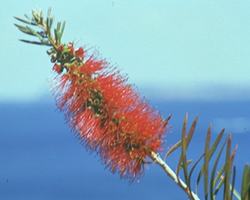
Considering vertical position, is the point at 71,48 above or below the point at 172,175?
above

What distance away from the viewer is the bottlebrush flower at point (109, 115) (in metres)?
0.79

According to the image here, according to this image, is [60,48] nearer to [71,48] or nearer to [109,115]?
[71,48]

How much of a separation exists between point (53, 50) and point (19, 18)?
69 millimetres

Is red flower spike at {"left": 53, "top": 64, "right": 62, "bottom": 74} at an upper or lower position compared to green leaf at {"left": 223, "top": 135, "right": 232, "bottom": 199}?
upper

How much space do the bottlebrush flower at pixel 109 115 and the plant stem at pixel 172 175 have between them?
0.08 ft

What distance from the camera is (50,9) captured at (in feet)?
2.59

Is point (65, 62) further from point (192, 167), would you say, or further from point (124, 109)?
point (192, 167)

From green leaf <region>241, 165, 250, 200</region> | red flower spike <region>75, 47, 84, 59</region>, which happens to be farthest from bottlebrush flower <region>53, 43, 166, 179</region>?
green leaf <region>241, 165, 250, 200</region>

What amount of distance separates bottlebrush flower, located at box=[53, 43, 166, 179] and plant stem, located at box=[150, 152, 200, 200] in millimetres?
24

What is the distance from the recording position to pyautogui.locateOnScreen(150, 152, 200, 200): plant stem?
30.6 inches

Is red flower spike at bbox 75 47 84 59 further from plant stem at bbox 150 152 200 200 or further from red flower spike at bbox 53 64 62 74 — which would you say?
plant stem at bbox 150 152 200 200

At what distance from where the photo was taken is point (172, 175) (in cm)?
78

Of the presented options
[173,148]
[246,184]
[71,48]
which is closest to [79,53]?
[71,48]

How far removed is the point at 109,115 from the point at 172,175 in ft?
0.44
